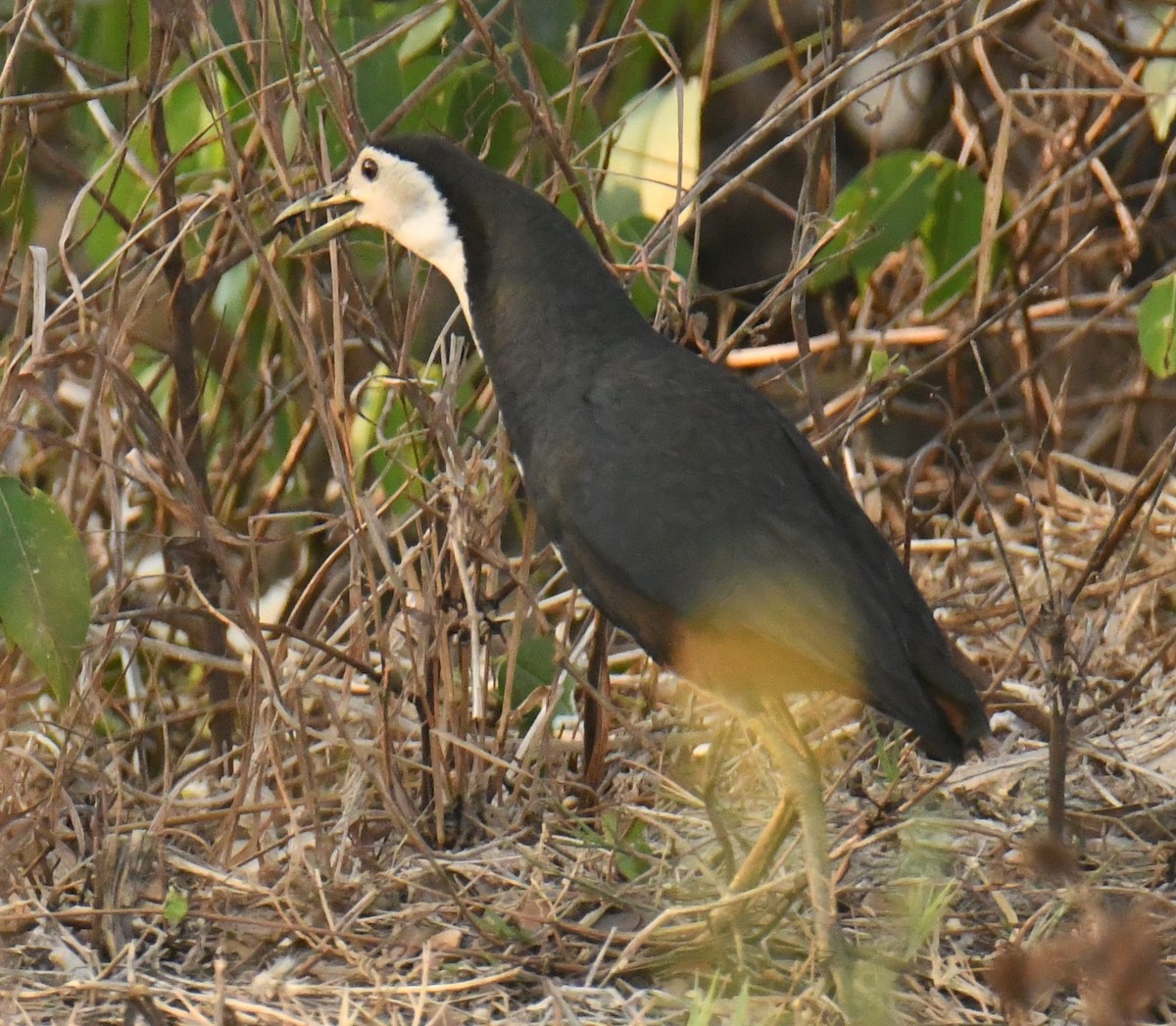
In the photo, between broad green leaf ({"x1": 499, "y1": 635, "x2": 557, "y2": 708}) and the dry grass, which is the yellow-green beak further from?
broad green leaf ({"x1": 499, "y1": 635, "x2": 557, "y2": 708})

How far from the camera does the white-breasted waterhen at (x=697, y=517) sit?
2.49m

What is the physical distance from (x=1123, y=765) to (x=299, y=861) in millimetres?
1331

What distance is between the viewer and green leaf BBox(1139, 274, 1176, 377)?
3.14m

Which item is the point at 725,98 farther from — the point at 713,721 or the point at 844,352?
the point at 713,721

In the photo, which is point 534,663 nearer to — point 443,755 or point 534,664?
point 534,664

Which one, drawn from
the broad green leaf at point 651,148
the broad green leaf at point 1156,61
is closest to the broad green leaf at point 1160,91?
the broad green leaf at point 1156,61

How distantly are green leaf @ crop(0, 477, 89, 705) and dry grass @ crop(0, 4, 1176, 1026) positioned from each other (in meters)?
0.15

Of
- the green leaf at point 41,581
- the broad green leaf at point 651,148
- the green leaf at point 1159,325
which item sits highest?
the broad green leaf at point 651,148

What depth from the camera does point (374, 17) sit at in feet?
11.1

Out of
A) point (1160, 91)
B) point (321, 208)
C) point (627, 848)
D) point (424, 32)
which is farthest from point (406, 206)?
point (1160, 91)

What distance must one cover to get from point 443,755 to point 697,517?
59cm

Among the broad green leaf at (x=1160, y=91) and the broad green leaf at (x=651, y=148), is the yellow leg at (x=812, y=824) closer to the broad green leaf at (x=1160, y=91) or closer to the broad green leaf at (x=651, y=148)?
the broad green leaf at (x=651, y=148)

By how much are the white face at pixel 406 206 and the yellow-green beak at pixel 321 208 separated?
1 centimetres

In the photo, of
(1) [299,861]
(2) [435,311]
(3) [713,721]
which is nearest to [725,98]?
(2) [435,311]
